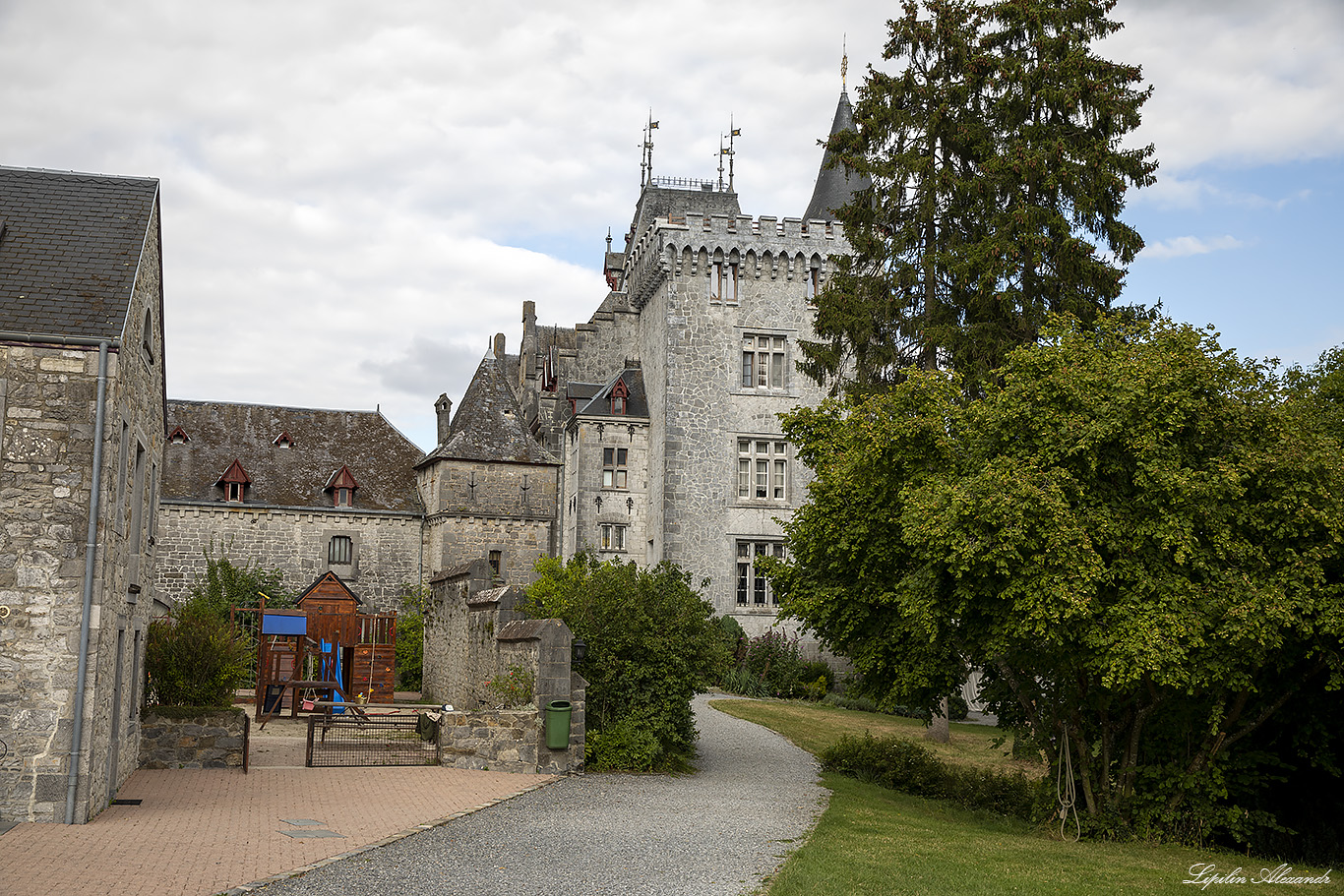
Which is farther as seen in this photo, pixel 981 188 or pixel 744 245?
pixel 744 245

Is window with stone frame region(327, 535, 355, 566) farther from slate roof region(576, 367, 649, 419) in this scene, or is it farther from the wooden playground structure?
the wooden playground structure

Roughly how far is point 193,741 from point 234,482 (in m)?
20.3

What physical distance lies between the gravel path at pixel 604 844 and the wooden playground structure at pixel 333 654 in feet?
34.0

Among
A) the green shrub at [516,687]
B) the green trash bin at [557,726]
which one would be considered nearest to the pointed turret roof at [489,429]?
the green shrub at [516,687]

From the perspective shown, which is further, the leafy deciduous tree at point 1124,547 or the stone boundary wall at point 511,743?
the stone boundary wall at point 511,743

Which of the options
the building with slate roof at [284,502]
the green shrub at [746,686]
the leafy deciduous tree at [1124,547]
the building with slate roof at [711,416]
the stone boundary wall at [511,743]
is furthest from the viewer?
the building with slate roof at [284,502]

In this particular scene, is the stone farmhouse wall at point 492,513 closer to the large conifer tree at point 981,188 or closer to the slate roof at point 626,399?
the slate roof at point 626,399

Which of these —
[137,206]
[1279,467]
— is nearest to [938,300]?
[1279,467]

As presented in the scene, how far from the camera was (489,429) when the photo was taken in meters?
36.0

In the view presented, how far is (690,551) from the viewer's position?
110 ft

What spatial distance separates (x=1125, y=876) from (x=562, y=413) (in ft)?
96.8

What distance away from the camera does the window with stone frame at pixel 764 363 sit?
35.0 m

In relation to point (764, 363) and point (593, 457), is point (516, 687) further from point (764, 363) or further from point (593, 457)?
point (764, 363)

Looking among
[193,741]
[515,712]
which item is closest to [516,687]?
[515,712]
